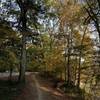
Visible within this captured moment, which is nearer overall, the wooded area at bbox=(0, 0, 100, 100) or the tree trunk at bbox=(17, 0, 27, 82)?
the wooded area at bbox=(0, 0, 100, 100)

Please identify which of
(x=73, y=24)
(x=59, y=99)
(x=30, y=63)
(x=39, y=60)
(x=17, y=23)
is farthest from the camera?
(x=30, y=63)

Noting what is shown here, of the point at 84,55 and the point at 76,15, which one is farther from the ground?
the point at 76,15

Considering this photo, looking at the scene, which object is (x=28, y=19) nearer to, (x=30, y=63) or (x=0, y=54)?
(x=0, y=54)

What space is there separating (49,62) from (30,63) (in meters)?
20.2

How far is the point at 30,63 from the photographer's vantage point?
57.4 meters

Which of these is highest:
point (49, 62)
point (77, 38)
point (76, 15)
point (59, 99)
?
point (76, 15)

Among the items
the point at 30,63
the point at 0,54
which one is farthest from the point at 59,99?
the point at 30,63

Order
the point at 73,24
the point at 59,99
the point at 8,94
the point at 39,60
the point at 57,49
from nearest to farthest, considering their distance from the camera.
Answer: the point at 8,94, the point at 59,99, the point at 73,24, the point at 57,49, the point at 39,60

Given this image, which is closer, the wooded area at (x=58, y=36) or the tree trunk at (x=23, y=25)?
the wooded area at (x=58, y=36)

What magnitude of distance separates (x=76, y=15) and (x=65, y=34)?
10.5 ft

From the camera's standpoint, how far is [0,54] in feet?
74.8

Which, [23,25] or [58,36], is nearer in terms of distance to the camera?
[23,25]

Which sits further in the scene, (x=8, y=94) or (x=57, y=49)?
(x=57, y=49)

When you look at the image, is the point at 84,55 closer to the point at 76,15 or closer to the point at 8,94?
the point at 76,15
